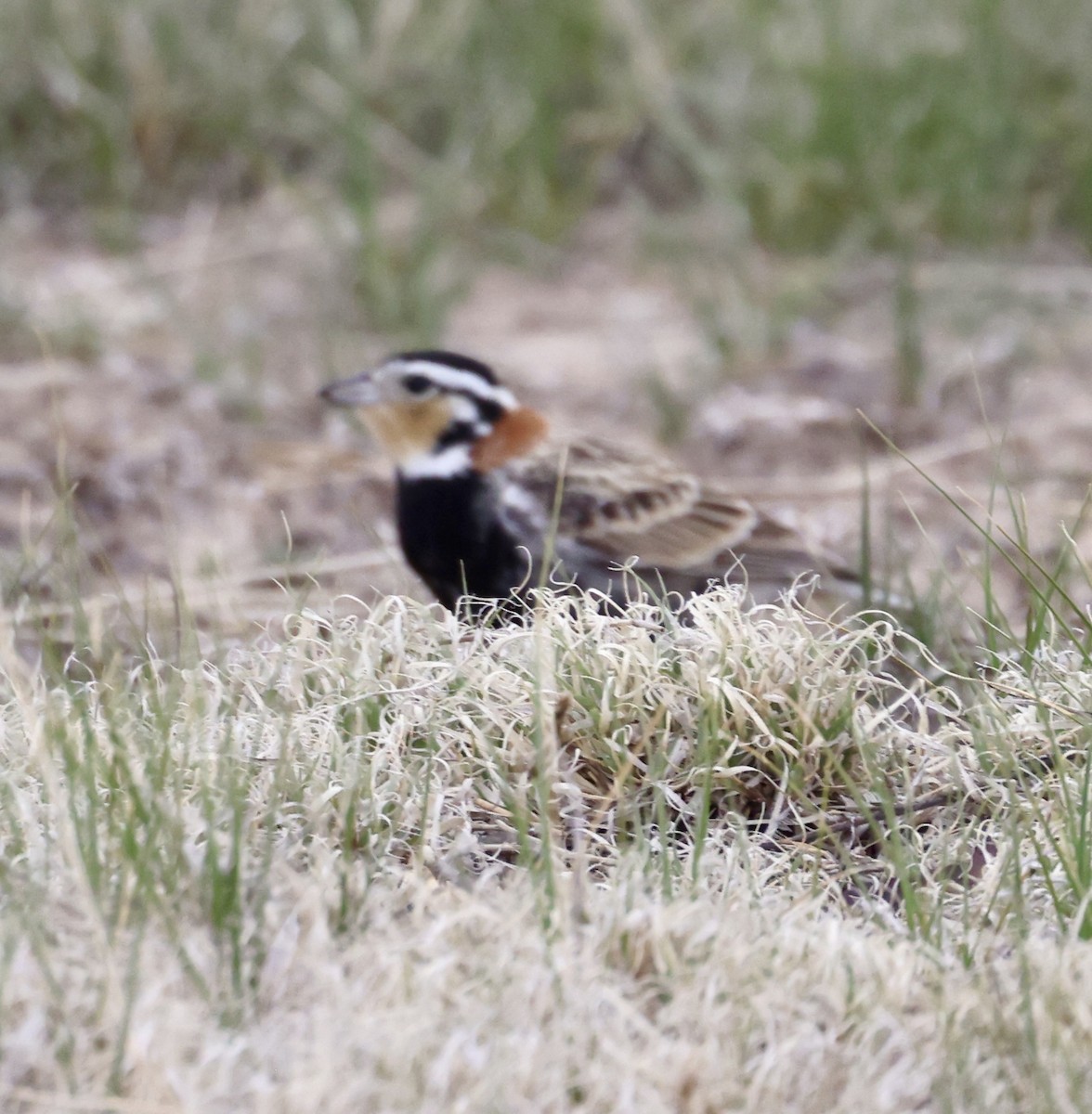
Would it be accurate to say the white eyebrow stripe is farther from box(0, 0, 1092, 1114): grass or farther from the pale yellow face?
box(0, 0, 1092, 1114): grass

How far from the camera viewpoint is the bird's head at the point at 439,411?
4.66m

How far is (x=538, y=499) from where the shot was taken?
4469mm

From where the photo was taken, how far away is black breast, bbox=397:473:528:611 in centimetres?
426

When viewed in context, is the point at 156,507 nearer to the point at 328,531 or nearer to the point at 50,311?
the point at 328,531

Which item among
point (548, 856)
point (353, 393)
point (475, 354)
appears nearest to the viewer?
point (548, 856)

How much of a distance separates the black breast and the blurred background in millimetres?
1157

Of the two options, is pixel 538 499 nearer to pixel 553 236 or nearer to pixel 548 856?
pixel 548 856

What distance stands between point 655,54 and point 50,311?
2871 millimetres

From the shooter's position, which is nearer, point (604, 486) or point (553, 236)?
point (604, 486)

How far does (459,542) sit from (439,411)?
547 mm

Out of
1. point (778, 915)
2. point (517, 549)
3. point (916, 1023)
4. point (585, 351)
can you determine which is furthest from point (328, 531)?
point (916, 1023)

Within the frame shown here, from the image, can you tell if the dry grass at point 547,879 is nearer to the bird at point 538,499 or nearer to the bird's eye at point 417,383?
the bird at point 538,499

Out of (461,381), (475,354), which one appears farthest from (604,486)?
(475,354)

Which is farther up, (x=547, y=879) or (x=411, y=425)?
(x=411, y=425)
